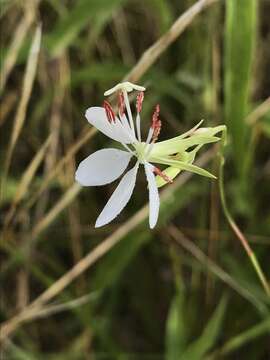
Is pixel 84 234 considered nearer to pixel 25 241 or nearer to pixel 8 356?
pixel 25 241

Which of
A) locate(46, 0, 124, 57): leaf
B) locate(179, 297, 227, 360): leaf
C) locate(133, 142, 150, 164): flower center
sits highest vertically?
locate(46, 0, 124, 57): leaf

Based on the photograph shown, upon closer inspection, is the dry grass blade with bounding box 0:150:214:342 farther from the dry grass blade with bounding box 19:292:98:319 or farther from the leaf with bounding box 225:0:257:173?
the leaf with bounding box 225:0:257:173

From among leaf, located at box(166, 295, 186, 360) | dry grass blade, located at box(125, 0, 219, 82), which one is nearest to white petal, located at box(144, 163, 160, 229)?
dry grass blade, located at box(125, 0, 219, 82)

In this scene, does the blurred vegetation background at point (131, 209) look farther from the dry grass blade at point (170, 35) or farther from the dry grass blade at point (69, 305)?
the dry grass blade at point (170, 35)

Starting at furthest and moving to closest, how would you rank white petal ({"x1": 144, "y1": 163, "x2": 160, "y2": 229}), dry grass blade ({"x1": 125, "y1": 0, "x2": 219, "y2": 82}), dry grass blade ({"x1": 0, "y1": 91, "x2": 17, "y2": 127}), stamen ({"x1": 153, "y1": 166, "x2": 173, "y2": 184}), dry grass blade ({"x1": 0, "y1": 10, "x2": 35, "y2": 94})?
dry grass blade ({"x1": 0, "y1": 91, "x2": 17, "y2": 127}) < dry grass blade ({"x1": 0, "y1": 10, "x2": 35, "y2": 94}) < dry grass blade ({"x1": 125, "y1": 0, "x2": 219, "y2": 82}) < stamen ({"x1": 153, "y1": 166, "x2": 173, "y2": 184}) < white petal ({"x1": 144, "y1": 163, "x2": 160, "y2": 229})

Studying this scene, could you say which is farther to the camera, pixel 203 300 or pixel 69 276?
pixel 203 300

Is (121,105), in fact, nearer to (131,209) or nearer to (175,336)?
(175,336)

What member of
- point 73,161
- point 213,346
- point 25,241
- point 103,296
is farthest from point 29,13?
point 213,346

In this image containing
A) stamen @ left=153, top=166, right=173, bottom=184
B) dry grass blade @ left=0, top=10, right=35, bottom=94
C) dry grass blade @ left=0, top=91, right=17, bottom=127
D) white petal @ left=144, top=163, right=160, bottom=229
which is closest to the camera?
white petal @ left=144, top=163, right=160, bottom=229
